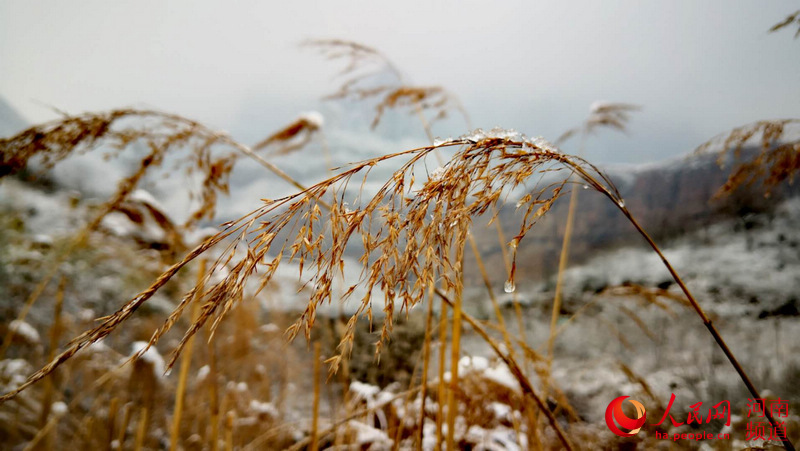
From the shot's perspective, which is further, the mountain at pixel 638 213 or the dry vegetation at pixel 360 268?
the mountain at pixel 638 213

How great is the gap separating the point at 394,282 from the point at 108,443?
871mm

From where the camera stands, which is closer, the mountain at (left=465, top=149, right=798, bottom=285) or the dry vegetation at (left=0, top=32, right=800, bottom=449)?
the dry vegetation at (left=0, top=32, right=800, bottom=449)

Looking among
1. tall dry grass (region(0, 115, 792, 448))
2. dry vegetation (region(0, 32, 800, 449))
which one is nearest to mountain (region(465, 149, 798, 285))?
dry vegetation (region(0, 32, 800, 449))

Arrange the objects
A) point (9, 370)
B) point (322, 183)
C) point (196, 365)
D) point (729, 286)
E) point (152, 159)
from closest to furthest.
A: point (322, 183) < point (152, 159) < point (9, 370) < point (729, 286) < point (196, 365)

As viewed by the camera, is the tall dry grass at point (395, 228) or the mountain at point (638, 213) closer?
the tall dry grass at point (395, 228)

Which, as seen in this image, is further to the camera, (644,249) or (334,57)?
(644,249)

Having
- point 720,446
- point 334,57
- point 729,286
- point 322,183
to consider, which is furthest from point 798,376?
point 322,183

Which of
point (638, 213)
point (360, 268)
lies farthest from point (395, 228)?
point (638, 213)

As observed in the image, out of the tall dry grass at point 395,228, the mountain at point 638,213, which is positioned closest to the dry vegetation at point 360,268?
the tall dry grass at point 395,228

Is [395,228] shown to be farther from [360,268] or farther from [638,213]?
[638,213]

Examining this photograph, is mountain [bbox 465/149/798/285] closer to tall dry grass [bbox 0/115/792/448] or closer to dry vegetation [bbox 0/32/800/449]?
dry vegetation [bbox 0/32/800/449]

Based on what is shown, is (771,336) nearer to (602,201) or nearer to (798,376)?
(798,376)

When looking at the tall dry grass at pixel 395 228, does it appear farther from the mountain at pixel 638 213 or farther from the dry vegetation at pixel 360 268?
the mountain at pixel 638 213

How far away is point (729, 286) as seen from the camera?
2.90 metres
